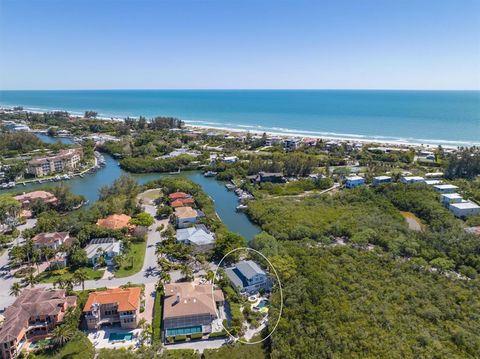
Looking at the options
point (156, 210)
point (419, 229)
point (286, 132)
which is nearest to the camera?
point (419, 229)

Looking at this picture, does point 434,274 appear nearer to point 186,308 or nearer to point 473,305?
point 473,305

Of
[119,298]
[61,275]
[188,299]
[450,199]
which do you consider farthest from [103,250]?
[450,199]

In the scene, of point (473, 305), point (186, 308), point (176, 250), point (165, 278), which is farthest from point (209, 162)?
point (473, 305)

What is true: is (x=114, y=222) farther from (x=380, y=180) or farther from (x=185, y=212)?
(x=380, y=180)

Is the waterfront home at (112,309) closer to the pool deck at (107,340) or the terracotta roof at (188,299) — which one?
the pool deck at (107,340)

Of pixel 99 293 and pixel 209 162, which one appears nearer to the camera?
pixel 99 293

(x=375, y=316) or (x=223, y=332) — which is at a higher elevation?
(x=375, y=316)

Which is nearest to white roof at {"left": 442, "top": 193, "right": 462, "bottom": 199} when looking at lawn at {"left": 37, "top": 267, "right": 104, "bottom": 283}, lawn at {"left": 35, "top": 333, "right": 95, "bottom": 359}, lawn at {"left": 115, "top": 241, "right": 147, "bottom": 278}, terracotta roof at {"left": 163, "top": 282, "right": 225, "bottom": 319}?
terracotta roof at {"left": 163, "top": 282, "right": 225, "bottom": 319}
